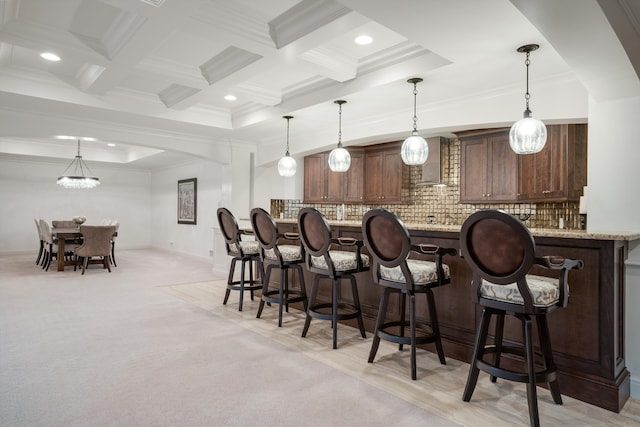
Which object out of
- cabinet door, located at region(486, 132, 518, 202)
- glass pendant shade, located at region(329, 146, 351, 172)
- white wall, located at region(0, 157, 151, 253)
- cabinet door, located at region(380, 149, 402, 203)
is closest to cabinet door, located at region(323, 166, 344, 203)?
cabinet door, located at region(380, 149, 402, 203)

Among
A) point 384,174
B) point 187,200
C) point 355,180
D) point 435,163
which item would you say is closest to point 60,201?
point 187,200

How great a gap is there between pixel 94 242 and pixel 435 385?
250 inches

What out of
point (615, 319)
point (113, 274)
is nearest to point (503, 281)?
point (615, 319)

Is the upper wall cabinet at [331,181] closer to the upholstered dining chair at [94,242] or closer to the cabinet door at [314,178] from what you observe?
the cabinet door at [314,178]

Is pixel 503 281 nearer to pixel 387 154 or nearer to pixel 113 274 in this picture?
pixel 387 154

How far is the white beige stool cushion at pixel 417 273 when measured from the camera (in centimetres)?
261

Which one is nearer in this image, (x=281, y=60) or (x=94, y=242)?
(x=281, y=60)

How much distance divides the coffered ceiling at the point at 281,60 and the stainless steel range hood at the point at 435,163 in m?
1.26

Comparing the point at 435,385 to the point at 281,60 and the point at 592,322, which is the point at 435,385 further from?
the point at 281,60

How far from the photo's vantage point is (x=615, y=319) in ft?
7.47

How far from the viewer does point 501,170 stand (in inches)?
196

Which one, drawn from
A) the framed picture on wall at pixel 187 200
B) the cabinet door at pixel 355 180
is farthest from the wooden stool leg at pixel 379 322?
the framed picture on wall at pixel 187 200

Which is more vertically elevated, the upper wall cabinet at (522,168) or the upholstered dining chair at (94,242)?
the upper wall cabinet at (522,168)

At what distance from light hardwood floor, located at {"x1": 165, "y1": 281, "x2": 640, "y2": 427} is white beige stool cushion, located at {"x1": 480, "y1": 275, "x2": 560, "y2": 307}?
2.04 feet
